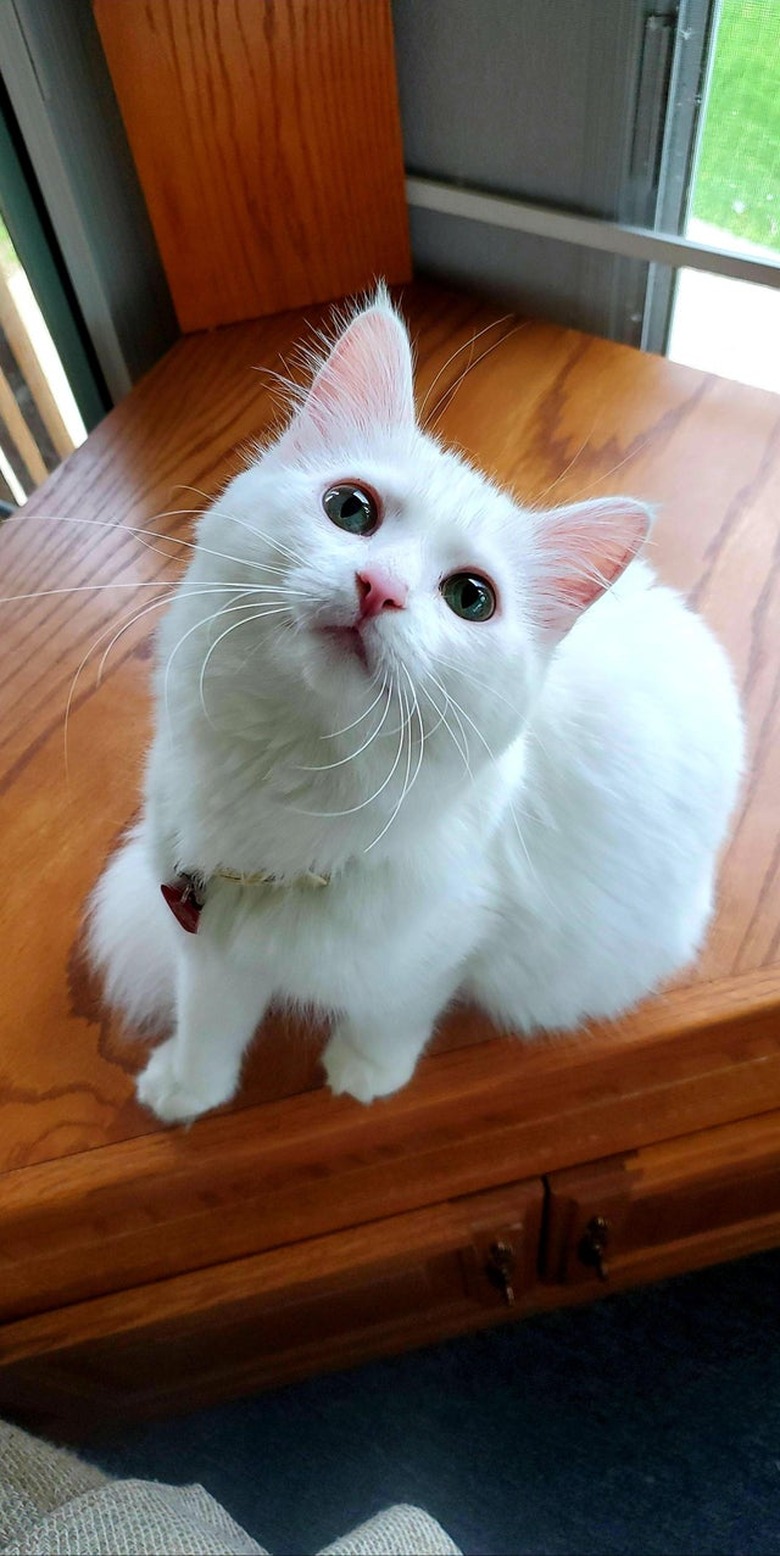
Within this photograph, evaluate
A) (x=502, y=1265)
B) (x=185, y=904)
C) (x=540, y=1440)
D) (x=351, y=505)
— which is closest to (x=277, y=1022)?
(x=185, y=904)

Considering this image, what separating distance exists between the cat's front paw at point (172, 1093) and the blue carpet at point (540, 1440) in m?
0.44

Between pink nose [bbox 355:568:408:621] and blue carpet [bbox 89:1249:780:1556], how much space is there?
0.82 m

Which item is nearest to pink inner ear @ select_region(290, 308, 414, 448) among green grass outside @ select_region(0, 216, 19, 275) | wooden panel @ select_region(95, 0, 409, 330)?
wooden panel @ select_region(95, 0, 409, 330)

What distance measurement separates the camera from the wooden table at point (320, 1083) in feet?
2.27

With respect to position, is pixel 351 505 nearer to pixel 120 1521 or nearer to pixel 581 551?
pixel 581 551

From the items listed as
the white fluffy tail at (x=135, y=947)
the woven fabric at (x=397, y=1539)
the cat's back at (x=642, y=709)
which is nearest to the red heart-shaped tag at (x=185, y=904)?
the white fluffy tail at (x=135, y=947)

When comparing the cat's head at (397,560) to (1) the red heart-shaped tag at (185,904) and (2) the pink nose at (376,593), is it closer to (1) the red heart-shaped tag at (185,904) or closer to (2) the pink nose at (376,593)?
(2) the pink nose at (376,593)

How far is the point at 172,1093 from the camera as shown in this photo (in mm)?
674

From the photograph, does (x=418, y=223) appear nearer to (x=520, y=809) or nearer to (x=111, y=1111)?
(x=520, y=809)

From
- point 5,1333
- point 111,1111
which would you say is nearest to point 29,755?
point 111,1111

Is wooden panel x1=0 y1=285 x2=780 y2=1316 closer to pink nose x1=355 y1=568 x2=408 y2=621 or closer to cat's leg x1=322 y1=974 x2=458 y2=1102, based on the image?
cat's leg x1=322 y1=974 x2=458 y2=1102

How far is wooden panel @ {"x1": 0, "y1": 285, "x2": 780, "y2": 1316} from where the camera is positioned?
0.69m

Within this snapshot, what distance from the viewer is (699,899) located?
0.73m

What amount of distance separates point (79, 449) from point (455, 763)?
2.13 feet
